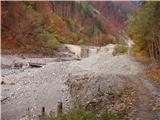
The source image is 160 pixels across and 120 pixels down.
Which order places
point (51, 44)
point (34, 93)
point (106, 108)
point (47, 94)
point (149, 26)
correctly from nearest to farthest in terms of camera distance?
point (106, 108) → point (47, 94) → point (34, 93) → point (149, 26) → point (51, 44)

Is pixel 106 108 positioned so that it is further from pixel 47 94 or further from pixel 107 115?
pixel 47 94

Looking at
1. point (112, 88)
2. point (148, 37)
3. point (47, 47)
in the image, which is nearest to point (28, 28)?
point (47, 47)

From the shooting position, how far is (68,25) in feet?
495

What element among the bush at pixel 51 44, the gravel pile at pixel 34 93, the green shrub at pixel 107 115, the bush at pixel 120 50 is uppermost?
the bush at pixel 51 44

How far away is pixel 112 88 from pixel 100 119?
838 centimetres

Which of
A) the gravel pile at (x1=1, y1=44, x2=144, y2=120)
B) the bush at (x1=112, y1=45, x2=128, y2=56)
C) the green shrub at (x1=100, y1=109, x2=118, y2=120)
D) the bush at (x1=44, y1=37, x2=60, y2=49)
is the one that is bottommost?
the gravel pile at (x1=1, y1=44, x2=144, y2=120)

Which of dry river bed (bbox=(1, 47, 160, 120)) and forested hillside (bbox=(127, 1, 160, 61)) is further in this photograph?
forested hillside (bbox=(127, 1, 160, 61))

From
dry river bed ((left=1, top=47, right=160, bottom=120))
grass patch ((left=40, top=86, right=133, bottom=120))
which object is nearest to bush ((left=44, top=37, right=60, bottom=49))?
dry river bed ((left=1, top=47, right=160, bottom=120))

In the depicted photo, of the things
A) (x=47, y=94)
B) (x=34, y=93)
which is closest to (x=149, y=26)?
(x=47, y=94)

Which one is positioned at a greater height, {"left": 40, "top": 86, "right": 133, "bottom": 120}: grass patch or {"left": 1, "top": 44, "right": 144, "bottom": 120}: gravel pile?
{"left": 40, "top": 86, "right": 133, "bottom": 120}: grass patch

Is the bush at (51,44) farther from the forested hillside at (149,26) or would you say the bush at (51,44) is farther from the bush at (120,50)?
the forested hillside at (149,26)

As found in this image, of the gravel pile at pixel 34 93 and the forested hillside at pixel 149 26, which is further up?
the forested hillside at pixel 149 26

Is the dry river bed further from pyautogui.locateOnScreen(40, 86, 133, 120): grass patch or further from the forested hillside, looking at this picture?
the forested hillside

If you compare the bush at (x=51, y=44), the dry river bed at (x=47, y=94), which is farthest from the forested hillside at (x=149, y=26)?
the bush at (x=51, y=44)
